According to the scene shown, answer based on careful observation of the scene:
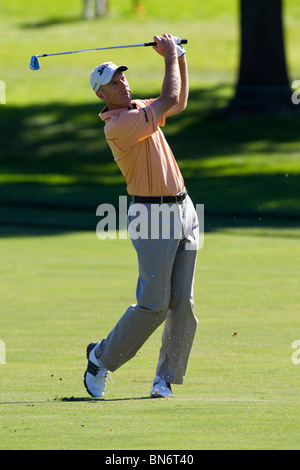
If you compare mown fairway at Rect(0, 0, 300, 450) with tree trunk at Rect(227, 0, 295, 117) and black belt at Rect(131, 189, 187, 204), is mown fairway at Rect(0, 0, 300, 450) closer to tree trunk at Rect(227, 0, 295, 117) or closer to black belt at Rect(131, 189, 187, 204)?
tree trunk at Rect(227, 0, 295, 117)

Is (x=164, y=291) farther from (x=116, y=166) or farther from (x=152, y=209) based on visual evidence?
(x=116, y=166)

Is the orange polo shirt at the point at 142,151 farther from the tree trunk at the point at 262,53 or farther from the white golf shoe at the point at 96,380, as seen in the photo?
the tree trunk at the point at 262,53

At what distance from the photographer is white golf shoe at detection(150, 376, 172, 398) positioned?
6.58 meters

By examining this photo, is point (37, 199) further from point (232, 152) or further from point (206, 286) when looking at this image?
point (206, 286)

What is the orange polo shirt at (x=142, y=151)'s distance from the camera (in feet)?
20.8

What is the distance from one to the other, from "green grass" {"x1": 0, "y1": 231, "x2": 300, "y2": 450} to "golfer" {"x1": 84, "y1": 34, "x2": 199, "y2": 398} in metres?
0.37

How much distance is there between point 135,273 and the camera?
494 inches

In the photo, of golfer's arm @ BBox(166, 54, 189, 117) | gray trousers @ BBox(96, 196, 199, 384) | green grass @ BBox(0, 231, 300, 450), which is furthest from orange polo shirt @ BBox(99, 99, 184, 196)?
green grass @ BBox(0, 231, 300, 450)

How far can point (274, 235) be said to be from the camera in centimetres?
1587

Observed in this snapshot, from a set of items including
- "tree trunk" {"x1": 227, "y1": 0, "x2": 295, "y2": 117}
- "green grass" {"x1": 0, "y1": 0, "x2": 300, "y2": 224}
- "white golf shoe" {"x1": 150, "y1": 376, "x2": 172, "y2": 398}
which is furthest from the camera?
"tree trunk" {"x1": 227, "y1": 0, "x2": 295, "y2": 117}

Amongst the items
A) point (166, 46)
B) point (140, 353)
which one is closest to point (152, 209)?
point (166, 46)

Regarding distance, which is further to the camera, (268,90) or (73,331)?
(268,90)
